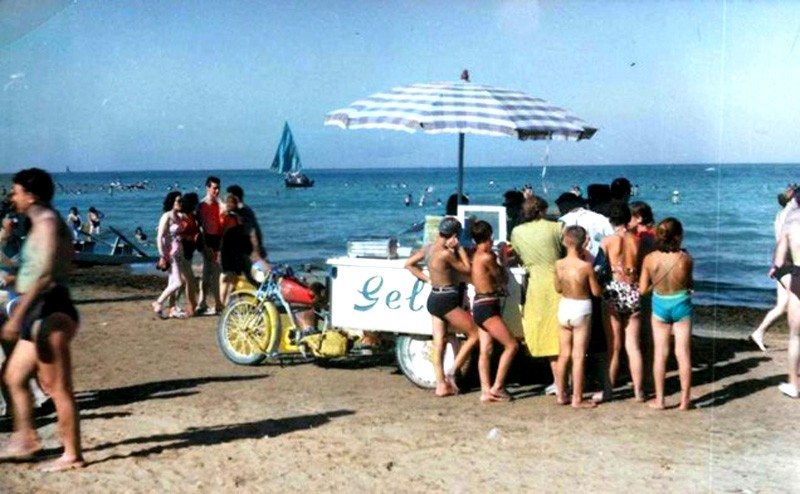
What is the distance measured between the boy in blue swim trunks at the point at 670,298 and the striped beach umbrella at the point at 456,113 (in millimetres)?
1870

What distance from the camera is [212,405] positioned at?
8305 millimetres

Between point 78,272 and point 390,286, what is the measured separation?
13.8 metres

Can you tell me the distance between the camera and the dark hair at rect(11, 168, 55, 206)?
248 inches

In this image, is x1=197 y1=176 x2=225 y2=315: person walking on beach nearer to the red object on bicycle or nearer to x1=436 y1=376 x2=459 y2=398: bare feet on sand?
the red object on bicycle

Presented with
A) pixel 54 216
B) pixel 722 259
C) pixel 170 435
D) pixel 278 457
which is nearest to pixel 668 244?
pixel 278 457

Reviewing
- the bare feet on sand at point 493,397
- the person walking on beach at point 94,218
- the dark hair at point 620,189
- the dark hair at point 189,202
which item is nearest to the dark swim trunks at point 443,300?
the bare feet on sand at point 493,397

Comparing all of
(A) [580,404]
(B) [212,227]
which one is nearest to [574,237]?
(A) [580,404]

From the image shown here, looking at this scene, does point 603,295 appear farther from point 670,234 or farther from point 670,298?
point 670,234

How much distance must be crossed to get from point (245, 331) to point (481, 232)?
8.73ft

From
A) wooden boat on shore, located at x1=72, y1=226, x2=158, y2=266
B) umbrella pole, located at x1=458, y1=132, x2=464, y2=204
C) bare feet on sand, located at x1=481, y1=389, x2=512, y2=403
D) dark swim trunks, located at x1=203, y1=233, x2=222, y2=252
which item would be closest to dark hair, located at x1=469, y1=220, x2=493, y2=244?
bare feet on sand, located at x1=481, y1=389, x2=512, y2=403

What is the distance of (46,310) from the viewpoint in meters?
6.21

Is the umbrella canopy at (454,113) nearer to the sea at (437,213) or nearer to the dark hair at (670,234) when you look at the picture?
the sea at (437,213)

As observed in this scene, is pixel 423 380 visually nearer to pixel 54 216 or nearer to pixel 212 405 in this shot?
pixel 212 405

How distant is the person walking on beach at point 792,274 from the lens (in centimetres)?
826
